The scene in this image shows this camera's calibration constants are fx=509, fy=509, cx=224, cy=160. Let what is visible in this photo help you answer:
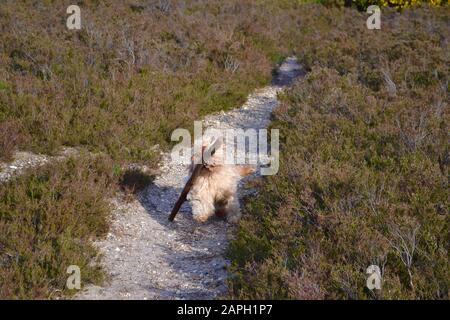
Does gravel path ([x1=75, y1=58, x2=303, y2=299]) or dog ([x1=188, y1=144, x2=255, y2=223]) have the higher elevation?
dog ([x1=188, y1=144, x2=255, y2=223])

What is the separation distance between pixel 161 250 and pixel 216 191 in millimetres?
1004

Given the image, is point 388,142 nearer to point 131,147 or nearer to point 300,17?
point 131,147

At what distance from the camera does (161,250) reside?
19.1 feet

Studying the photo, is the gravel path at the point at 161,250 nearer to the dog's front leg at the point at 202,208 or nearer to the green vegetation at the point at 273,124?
the dog's front leg at the point at 202,208

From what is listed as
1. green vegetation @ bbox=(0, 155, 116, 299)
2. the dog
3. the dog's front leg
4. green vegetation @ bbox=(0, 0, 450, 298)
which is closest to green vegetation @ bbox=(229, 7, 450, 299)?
green vegetation @ bbox=(0, 0, 450, 298)

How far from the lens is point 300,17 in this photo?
19.5 metres

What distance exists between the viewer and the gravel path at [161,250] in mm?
4922

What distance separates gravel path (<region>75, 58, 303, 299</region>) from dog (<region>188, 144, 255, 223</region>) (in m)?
0.17

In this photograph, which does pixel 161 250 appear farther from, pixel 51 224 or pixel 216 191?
pixel 51 224

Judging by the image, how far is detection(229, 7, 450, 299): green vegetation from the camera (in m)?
4.40

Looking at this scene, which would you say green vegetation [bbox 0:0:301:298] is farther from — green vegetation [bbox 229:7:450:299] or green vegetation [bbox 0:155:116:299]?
green vegetation [bbox 229:7:450:299]

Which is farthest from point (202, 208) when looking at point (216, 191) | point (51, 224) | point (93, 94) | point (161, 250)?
point (93, 94)
